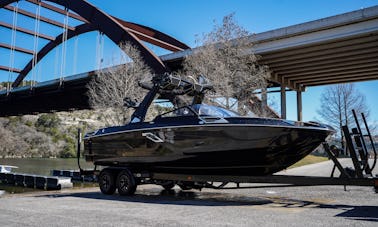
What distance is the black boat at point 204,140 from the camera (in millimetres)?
7348

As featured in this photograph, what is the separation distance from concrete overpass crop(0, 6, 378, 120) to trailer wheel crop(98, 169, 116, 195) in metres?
21.0

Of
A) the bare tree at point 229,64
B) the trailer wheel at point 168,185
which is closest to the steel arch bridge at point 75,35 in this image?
the bare tree at point 229,64

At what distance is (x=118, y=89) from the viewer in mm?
28438

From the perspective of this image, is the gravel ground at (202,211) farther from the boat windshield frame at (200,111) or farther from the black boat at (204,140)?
the boat windshield frame at (200,111)

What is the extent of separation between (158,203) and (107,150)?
2.50 meters

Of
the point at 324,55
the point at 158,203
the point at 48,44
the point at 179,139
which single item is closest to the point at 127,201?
the point at 158,203

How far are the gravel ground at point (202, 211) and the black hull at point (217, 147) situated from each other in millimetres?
775

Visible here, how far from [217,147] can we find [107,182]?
3.49 m

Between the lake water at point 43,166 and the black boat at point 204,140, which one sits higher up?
the black boat at point 204,140

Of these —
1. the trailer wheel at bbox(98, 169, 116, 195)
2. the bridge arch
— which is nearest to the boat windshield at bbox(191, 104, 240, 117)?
the trailer wheel at bbox(98, 169, 116, 195)

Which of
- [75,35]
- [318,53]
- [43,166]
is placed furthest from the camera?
[75,35]

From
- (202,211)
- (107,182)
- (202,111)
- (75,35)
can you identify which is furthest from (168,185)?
(75,35)

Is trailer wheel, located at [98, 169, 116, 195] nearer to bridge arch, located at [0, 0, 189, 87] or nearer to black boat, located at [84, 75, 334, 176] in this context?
black boat, located at [84, 75, 334, 176]

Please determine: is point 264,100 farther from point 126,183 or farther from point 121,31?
point 126,183
